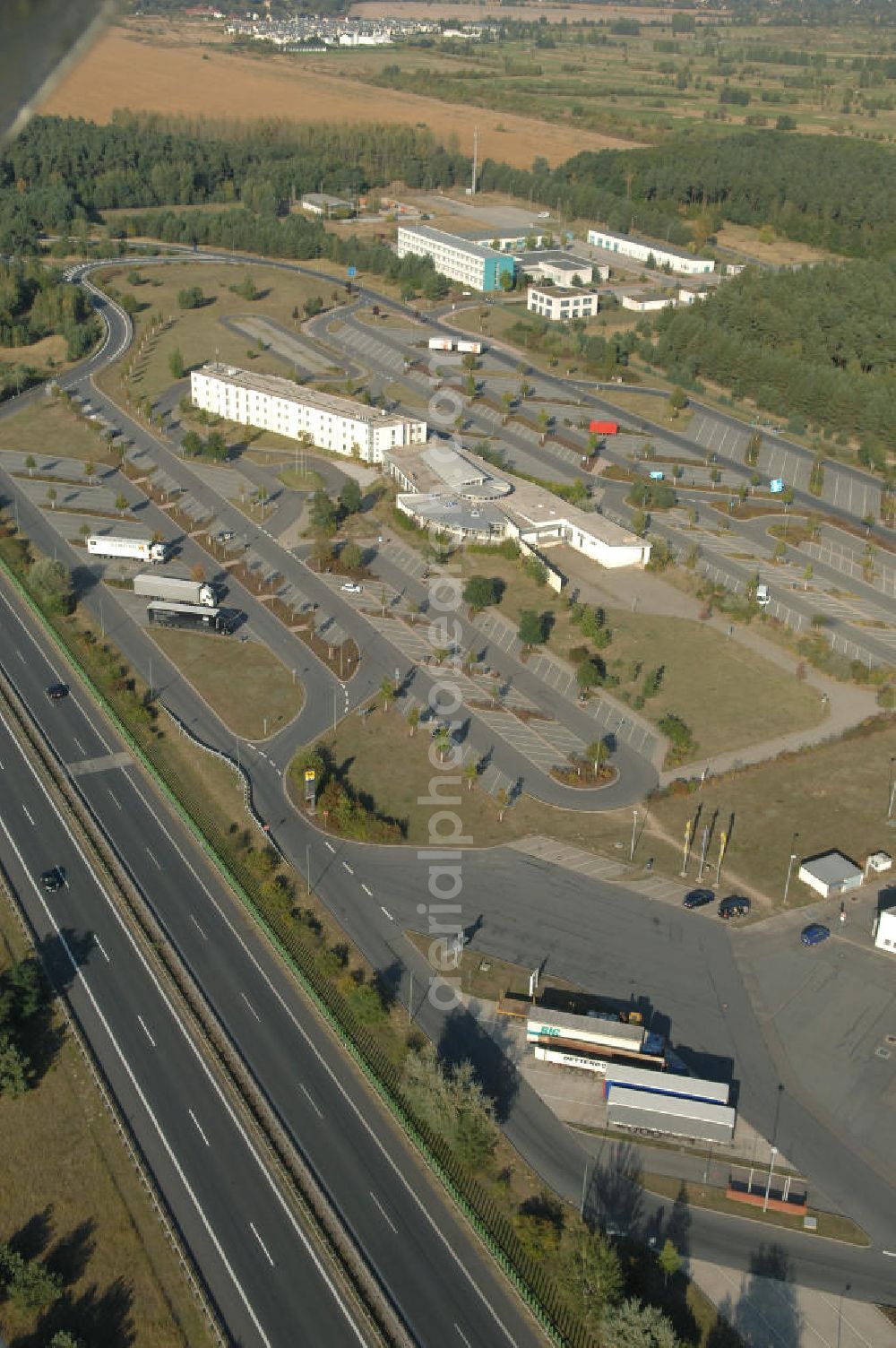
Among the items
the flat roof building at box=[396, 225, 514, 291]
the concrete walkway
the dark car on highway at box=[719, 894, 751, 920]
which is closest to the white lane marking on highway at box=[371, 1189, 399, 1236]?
the dark car on highway at box=[719, 894, 751, 920]

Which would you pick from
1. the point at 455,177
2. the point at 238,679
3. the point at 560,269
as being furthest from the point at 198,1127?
the point at 455,177

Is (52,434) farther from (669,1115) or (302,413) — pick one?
(669,1115)

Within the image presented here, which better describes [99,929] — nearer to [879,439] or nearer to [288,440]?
[288,440]

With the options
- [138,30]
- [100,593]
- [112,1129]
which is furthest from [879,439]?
[138,30]

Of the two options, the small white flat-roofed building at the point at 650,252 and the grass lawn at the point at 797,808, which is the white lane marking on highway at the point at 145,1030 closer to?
the grass lawn at the point at 797,808

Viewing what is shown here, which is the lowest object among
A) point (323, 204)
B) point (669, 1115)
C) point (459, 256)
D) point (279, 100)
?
point (669, 1115)

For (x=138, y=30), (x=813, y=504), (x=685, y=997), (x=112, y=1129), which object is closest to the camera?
(x=112, y=1129)

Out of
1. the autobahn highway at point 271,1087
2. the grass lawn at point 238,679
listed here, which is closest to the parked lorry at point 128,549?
the grass lawn at point 238,679
